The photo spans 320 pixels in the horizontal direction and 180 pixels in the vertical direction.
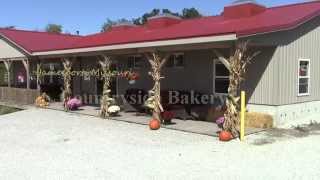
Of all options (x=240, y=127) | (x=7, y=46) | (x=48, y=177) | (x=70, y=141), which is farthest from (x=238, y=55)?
(x=7, y=46)

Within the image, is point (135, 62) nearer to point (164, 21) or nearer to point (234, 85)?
point (164, 21)

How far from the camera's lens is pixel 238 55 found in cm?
1097

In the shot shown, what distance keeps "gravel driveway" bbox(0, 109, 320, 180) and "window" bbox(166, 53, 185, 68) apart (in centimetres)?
367

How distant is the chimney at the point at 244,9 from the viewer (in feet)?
52.8

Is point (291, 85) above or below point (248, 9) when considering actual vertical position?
below

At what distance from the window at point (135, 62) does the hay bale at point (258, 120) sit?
20.5 feet

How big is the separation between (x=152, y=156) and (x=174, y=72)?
7432 mm

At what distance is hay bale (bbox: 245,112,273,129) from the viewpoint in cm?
1273

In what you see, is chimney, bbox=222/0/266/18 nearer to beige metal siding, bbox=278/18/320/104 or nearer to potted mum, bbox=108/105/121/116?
beige metal siding, bbox=278/18/320/104

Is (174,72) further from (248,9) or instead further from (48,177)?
(48,177)

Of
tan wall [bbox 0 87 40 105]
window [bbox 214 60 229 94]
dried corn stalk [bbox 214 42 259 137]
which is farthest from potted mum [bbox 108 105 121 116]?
tan wall [bbox 0 87 40 105]

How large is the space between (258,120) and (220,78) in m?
2.33

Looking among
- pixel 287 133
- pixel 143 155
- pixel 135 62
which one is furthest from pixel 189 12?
pixel 143 155

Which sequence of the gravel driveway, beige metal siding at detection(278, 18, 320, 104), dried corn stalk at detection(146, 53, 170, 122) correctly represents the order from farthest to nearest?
1. dried corn stalk at detection(146, 53, 170, 122)
2. beige metal siding at detection(278, 18, 320, 104)
3. the gravel driveway
